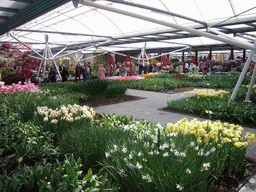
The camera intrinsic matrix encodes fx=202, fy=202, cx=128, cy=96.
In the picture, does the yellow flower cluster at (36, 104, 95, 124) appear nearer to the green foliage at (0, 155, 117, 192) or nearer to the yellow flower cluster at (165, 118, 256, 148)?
the green foliage at (0, 155, 117, 192)

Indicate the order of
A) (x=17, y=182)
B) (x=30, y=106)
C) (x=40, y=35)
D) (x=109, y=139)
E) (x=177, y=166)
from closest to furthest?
(x=17, y=182)
(x=177, y=166)
(x=109, y=139)
(x=30, y=106)
(x=40, y=35)

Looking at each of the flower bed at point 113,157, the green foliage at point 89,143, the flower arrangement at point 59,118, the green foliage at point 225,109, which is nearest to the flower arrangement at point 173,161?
the flower bed at point 113,157

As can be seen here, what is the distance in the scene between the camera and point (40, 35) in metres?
23.2

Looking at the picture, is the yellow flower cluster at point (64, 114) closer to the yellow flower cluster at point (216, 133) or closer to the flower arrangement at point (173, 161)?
the flower arrangement at point (173, 161)

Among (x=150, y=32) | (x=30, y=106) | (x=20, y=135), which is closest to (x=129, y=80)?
(x=150, y=32)

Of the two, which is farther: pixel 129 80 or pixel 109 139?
pixel 129 80

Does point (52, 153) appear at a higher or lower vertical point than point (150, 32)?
lower

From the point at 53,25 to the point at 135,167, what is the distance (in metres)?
19.0

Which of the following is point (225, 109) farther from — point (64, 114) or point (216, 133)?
point (64, 114)

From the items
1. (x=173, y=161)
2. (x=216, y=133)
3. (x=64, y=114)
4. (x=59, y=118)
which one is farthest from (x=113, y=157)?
(x=64, y=114)

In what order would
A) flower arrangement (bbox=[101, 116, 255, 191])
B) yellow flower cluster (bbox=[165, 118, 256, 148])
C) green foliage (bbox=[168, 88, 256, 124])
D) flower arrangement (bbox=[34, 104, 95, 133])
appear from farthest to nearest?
green foliage (bbox=[168, 88, 256, 124]) → flower arrangement (bbox=[34, 104, 95, 133]) → yellow flower cluster (bbox=[165, 118, 256, 148]) → flower arrangement (bbox=[101, 116, 255, 191])

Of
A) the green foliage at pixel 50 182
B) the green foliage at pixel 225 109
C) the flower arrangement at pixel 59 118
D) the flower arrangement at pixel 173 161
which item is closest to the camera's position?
the green foliage at pixel 50 182

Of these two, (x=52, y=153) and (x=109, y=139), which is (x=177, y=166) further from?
(x=52, y=153)

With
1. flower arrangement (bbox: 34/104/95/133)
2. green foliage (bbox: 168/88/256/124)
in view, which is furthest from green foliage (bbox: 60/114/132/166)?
green foliage (bbox: 168/88/256/124)
